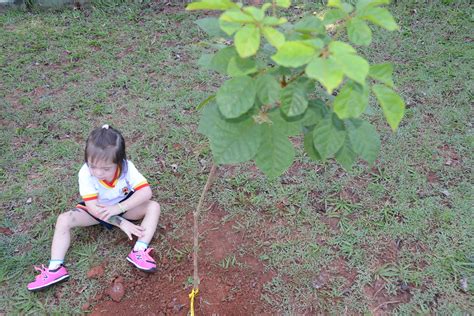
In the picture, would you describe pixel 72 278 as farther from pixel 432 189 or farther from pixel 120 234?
pixel 432 189

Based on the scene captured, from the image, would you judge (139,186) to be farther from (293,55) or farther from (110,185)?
(293,55)

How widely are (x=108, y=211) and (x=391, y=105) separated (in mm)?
1715

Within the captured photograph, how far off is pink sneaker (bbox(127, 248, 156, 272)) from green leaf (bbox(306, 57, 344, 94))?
1723mm

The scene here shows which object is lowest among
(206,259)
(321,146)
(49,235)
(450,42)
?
(450,42)

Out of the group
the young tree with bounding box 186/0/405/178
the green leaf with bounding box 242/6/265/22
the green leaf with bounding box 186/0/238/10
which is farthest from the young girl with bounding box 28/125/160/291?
the green leaf with bounding box 242/6/265/22

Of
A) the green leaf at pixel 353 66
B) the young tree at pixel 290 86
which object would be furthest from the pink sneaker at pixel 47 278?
the green leaf at pixel 353 66

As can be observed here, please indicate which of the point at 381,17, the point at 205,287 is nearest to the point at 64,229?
the point at 205,287

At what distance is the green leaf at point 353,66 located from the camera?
3.27 ft

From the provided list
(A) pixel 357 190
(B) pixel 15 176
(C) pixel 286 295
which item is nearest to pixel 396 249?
(A) pixel 357 190

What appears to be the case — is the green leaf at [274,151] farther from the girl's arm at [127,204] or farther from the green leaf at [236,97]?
the girl's arm at [127,204]

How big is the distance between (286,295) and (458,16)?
376 cm

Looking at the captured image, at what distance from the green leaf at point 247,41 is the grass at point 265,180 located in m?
1.61

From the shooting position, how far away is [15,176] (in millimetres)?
3084

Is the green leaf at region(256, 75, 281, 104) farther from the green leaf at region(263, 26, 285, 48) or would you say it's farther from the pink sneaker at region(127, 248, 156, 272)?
the pink sneaker at region(127, 248, 156, 272)
